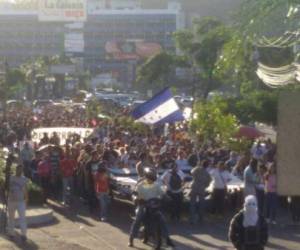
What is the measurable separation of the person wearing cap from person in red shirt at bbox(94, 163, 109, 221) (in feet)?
24.8

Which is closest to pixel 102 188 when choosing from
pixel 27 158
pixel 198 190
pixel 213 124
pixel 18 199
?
pixel 198 190

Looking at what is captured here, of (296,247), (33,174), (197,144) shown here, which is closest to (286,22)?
(296,247)

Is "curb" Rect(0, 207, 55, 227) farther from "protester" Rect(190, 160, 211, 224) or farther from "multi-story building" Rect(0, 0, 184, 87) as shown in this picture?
"multi-story building" Rect(0, 0, 184, 87)

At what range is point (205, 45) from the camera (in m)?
46.8

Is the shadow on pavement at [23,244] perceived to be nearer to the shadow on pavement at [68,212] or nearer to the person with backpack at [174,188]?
the shadow on pavement at [68,212]

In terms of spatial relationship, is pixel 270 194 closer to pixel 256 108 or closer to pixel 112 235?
pixel 112 235

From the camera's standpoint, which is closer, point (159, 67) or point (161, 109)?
point (161, 109)

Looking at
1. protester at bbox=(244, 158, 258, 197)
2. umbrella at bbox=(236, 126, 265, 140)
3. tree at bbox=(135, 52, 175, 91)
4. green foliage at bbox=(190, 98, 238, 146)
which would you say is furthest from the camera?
tree at bbox=(135, 52, 175, 91)

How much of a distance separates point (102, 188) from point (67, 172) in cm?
234

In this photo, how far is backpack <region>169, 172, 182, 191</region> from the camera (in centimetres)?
1559

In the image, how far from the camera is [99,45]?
518ft

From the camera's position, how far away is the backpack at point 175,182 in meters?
15.6

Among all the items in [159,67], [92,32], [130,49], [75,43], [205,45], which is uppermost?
[92,32]

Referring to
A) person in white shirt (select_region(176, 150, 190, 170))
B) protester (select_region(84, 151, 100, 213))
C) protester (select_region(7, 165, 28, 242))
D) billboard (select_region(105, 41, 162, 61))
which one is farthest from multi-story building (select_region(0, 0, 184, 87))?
protester (select_region(7, 165, 28, 242))
